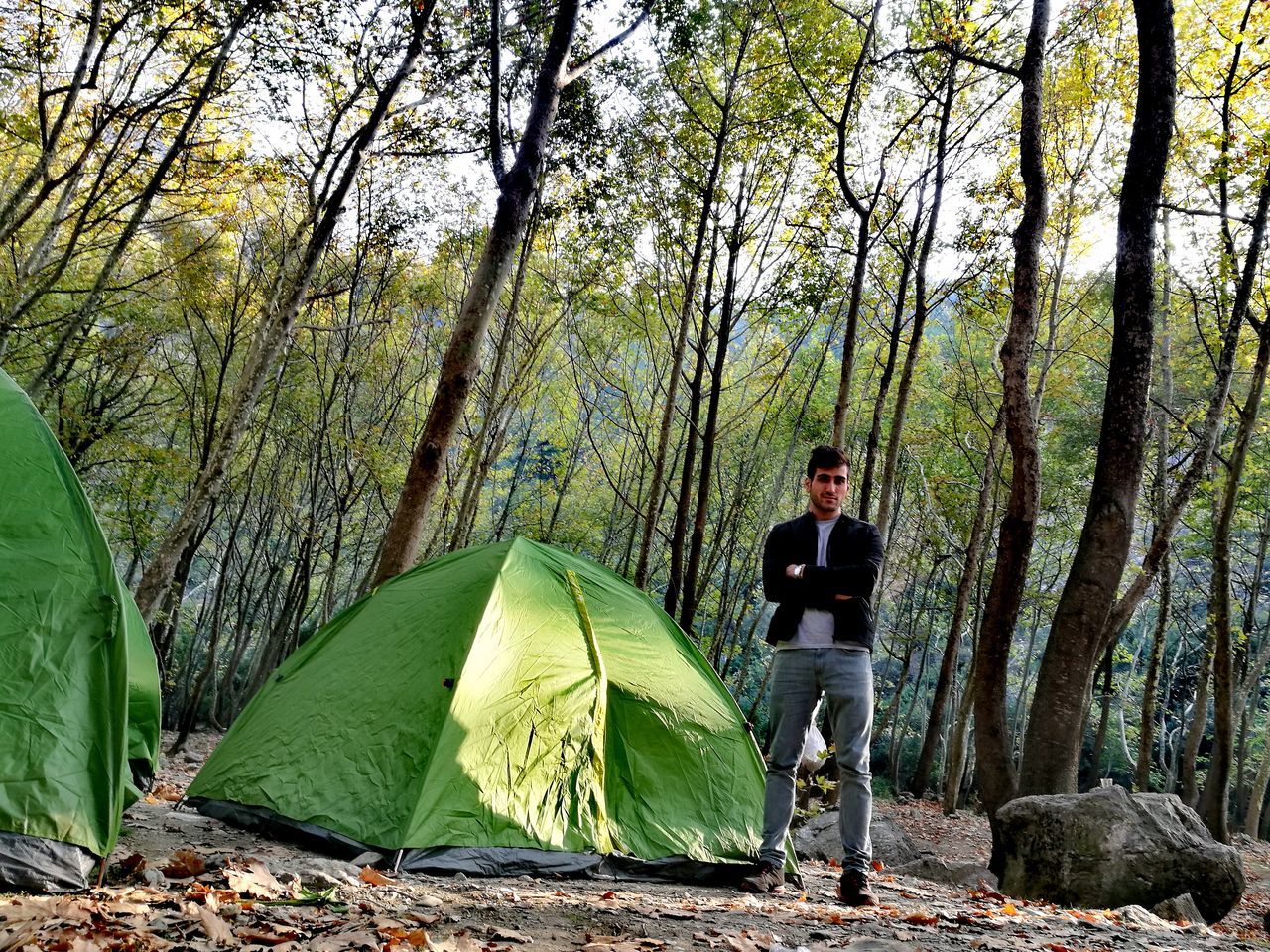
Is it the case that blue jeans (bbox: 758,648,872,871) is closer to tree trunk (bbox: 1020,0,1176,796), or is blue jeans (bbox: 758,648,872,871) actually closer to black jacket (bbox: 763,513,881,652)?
black jacket (bbox: 763,513,881,652)

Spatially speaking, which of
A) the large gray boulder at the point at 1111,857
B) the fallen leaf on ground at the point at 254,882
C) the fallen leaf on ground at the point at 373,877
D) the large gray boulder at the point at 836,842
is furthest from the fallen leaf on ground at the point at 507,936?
the large gray boulder at the point at 836,842

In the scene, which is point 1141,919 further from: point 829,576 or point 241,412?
point 241,412

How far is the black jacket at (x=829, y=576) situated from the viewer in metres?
3.64

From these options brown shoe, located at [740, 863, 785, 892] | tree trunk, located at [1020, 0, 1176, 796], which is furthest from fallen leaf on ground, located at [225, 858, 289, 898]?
tree trunk, located at [1020, 0, 1176, 796]

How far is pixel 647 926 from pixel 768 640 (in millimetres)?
1336

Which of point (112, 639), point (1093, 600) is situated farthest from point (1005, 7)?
point (112, 639)

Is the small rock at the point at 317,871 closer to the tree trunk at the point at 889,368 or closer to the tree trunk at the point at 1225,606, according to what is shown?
the tree trunk at the point at 889,368

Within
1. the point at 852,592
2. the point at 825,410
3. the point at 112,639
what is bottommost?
the point at 112,639

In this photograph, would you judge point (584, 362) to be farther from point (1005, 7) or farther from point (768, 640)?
point (768, 640)

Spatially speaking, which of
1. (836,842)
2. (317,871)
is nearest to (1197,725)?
(836,842)

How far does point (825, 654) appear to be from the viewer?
368cm

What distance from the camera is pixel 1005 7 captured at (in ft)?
28.1

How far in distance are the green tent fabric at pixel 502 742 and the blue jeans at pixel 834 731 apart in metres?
0.41

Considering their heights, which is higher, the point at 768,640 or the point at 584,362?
the point at 584,362
